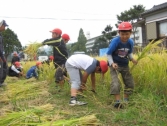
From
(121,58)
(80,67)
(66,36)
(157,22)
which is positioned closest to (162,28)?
(157,22)

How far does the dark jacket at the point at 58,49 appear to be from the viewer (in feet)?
14.8

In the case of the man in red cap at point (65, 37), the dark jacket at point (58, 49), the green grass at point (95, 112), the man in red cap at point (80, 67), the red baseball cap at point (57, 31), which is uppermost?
the red baseball cap at point (57, 31)

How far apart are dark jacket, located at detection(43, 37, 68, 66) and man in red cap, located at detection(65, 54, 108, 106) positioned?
1156mm

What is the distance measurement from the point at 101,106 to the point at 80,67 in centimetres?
67

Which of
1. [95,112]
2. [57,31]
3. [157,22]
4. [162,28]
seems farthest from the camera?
[157,22]

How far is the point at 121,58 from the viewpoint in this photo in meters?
3.29

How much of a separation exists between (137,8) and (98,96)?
64.3ft

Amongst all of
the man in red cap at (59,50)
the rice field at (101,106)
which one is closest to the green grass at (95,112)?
the rice field at (101,106)

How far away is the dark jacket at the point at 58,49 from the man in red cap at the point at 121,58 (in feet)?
5.16

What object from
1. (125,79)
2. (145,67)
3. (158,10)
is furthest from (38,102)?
(158,10)

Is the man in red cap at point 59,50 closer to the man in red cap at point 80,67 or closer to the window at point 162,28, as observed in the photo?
the man in red cap at point 80,67

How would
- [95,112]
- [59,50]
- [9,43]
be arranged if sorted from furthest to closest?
[9,43]
[59,50]
[95,112]

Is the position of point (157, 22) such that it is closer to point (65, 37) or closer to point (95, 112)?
point (65, 37)

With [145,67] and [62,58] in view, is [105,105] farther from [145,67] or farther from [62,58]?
[62,58]
